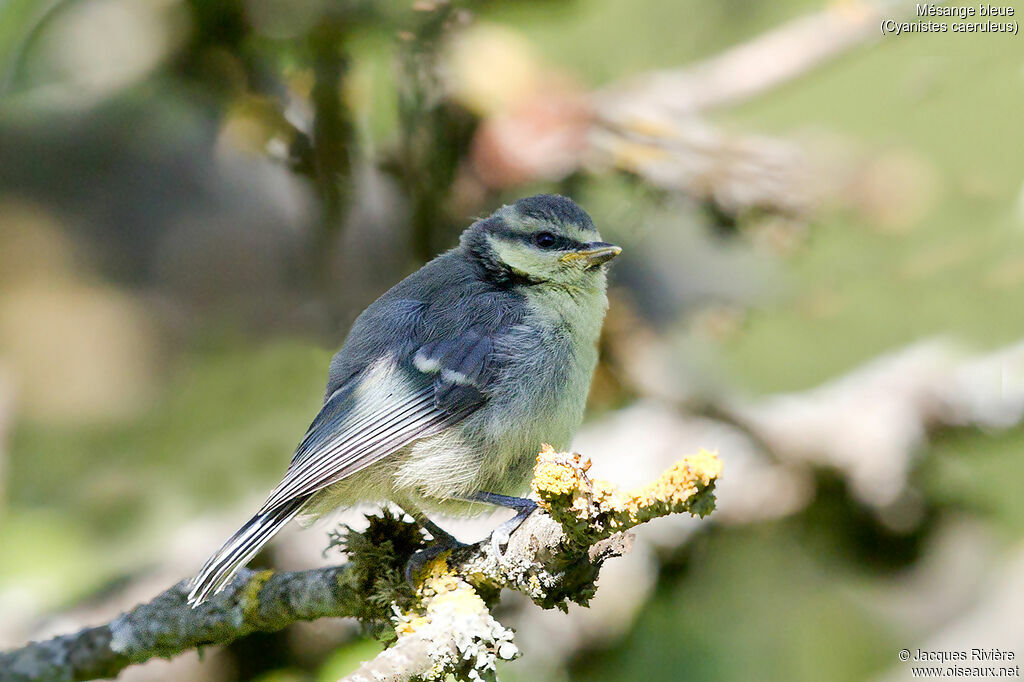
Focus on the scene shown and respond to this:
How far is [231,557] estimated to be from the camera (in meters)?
1.88

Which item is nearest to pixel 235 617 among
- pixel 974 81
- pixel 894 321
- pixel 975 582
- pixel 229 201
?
pixel 229 201

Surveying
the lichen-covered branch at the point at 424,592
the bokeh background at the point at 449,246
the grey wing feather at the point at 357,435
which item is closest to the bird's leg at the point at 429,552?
the lichen-covered branch at the point at 424,592

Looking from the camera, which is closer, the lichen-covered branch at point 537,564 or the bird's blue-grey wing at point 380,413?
the lichen-covered branch at point 537,564

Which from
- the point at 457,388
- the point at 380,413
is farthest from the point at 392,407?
the point at 457,388

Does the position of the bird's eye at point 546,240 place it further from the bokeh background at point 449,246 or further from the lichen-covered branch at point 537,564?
the bokeh background at point 449,246

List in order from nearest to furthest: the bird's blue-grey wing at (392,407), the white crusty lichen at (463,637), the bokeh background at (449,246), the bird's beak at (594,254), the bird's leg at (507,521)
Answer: the white crusty lichen at (463,637)
the bird's leg at (507,521)
the bird's blue-grey wing at (392,407)
the bird's beak at (594,254)
the bokeh background at (449,246)

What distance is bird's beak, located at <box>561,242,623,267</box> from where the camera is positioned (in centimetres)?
227

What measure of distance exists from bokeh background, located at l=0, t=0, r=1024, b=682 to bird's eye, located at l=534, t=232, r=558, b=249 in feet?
4.52

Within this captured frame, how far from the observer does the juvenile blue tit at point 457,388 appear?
2084mm

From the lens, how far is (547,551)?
162cm

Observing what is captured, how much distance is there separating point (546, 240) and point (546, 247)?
2 cm

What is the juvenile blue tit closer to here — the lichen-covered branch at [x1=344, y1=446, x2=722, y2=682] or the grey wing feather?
the grey wing feather

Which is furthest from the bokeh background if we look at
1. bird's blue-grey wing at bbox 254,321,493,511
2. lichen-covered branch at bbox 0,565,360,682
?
bird's blue-grey wing at bbox 254,321,493,511

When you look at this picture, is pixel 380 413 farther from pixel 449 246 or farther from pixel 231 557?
pixel 449 246
